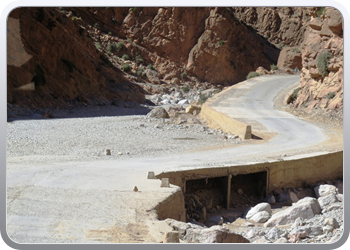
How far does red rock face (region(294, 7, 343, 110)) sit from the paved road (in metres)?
8.24

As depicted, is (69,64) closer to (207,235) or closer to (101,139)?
(101,139)

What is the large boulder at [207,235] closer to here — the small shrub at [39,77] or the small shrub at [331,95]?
the small shrub at [331,95]

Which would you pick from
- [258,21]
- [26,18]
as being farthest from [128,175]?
[258,21]

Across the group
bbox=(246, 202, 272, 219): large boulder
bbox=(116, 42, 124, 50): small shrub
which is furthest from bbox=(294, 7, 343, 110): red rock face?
bbox=(116, 42, 124, 50): small shrub

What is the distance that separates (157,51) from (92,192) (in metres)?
53.7

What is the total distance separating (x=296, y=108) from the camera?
2959 centimetres

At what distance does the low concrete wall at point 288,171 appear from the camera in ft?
42.7

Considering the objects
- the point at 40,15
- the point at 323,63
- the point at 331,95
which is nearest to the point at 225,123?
the point at 331,95

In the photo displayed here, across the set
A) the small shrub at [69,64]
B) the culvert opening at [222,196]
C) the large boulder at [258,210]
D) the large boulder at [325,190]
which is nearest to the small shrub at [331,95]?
the large boulder at [325,190]

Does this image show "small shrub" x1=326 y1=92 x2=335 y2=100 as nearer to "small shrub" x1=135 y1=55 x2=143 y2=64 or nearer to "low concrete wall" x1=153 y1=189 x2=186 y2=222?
"low concrete wall" x1=153 y1=189 x2=186 y2=222

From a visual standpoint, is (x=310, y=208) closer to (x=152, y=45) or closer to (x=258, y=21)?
(x=152, y=45)

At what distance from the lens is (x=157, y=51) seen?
→ 6200 cm

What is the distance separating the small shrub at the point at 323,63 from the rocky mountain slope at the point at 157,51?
14 cm

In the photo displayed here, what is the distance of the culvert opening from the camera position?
1256 centimetres
